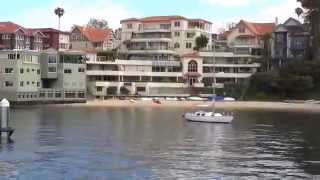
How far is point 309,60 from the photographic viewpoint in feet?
640

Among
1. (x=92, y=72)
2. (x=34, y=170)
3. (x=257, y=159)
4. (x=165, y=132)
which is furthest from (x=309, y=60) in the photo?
(x=34, y=170)

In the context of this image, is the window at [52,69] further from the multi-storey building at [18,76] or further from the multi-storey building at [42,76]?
the multi-storey building at [18,76]

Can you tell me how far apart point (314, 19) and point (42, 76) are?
79.3m

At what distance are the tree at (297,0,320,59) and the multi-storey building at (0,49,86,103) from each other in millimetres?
65419

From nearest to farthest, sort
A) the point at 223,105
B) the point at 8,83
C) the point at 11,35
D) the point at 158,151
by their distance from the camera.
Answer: the point at 158,151 < the point at 8,83 < the point at 223,105 < the point at 11,35

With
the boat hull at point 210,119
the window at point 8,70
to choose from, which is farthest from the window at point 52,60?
the boat hull at point 210,119

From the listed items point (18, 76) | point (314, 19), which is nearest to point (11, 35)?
point (18, 76)

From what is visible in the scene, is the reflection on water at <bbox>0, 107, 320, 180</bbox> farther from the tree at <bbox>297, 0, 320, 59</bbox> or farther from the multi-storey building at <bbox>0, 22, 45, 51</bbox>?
the multi-storey building at <bbox>0, 22, 45, 51</bbox>

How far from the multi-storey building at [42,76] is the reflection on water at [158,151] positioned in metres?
65.0

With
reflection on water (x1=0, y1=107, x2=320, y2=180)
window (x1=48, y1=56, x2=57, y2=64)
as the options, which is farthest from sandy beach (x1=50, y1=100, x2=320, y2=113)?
reflection on water (x1=0, y1=107, x2=320, y2=180)

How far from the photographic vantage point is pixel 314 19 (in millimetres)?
193625

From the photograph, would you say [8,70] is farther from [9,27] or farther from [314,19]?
[314,19]

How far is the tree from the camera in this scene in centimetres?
18800

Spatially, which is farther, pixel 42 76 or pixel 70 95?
pixel 70 95
